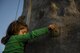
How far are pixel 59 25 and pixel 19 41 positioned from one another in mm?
427

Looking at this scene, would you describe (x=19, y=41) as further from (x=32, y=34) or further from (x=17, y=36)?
(x=32, y=34)

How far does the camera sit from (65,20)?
2457mm

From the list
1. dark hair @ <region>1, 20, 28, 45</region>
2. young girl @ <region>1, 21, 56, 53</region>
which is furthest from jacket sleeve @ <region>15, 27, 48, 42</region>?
dark hair @ <region>1, 20, 28, 45</region>

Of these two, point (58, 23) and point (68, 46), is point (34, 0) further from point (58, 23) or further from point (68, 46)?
point (68, 46)

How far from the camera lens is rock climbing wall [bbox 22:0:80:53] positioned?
2289mm

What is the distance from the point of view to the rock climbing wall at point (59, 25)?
90.1 inches

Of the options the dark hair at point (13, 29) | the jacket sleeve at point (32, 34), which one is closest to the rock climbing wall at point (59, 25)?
the jacket sleeve at point (32, 34)

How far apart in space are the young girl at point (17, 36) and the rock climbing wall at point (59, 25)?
0.25ft

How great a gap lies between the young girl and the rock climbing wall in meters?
0.07

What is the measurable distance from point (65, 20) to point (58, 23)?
3.0 inches

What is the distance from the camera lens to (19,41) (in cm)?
252

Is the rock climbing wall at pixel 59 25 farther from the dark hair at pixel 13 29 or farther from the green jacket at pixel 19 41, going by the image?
the dark hair at pixel 13 29

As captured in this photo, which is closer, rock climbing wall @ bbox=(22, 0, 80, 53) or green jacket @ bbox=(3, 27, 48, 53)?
rock climbing wall @ bbox=(22, 0, 80, 53)

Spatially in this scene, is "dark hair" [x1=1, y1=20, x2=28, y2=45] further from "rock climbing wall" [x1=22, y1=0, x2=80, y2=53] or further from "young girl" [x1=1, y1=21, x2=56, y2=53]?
"rock climbing wall" [x1=22, y1=0, x2=80, y2=53]
